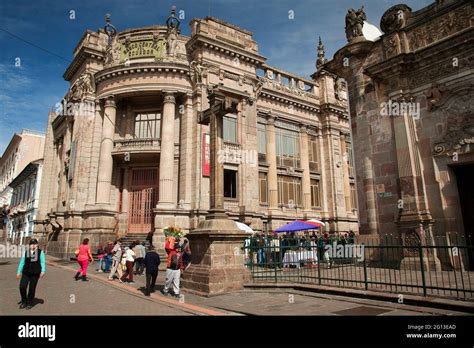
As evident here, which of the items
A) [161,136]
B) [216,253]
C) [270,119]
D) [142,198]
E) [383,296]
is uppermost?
[270,119]

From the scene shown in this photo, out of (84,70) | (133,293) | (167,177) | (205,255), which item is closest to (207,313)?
(205,255)

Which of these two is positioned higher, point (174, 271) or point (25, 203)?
point (25, 203)

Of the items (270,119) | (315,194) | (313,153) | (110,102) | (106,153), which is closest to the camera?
(106,153)

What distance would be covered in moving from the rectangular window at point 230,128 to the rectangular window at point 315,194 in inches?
421

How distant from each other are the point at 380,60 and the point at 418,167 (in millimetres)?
4681

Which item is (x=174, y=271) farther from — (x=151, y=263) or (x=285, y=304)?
(x=285, y=304)

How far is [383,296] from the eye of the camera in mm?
7285

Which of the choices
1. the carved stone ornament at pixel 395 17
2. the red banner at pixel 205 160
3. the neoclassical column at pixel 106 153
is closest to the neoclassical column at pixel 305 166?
the red banner at pixel 205 160

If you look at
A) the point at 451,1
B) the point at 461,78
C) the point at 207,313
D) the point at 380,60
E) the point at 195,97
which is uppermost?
the point at 195,97

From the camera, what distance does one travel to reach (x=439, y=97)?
37.9 ft

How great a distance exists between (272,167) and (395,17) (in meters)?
16.7

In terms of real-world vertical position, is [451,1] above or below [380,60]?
above

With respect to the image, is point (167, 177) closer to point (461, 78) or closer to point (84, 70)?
point (84, 70)

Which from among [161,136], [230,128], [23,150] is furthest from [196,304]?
[23,150]
